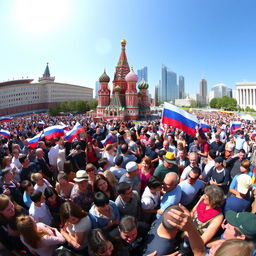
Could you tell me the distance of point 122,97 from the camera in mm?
47969

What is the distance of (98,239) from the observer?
220cm

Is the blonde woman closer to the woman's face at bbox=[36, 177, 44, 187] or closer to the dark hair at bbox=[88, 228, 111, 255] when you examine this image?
the dark hair at bbox=[88, 228, 111, 255]

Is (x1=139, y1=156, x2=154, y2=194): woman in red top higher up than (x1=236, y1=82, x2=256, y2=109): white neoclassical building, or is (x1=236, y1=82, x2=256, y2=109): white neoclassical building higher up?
(x1=236, y1=82, x2=256, y2=109): white neoclassical building

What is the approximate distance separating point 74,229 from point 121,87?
1849 inches

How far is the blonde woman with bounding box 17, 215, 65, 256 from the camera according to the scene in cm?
243

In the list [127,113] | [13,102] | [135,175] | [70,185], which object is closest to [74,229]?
[70,185]

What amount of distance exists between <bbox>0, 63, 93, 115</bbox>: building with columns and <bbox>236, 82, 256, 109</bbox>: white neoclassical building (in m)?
72.4

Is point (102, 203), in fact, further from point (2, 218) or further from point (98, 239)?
point (2, 218)

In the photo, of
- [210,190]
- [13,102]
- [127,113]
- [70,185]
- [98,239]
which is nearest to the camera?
[98,239]

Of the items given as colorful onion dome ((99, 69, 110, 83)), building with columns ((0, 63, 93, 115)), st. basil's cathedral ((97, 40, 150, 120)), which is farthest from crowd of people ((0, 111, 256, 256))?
building with columns ((0, 63, 93, 115))

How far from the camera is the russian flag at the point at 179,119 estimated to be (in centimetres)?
→ 623

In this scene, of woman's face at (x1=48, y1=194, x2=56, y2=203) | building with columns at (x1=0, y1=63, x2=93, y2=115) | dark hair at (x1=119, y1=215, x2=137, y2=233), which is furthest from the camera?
building with columns at (x1=0, y1=63, x2=93, y2=115)

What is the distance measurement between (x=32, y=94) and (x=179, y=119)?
7823 centimetres

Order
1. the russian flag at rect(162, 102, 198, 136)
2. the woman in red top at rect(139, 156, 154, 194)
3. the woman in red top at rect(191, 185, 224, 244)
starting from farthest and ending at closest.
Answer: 1. the russian flag at rect(162, 102, 198, 136)
2. the woman in red top at rect(139, 156, 154, 194)
3. the woman in red top at rect(191, 185, 224, 244)
